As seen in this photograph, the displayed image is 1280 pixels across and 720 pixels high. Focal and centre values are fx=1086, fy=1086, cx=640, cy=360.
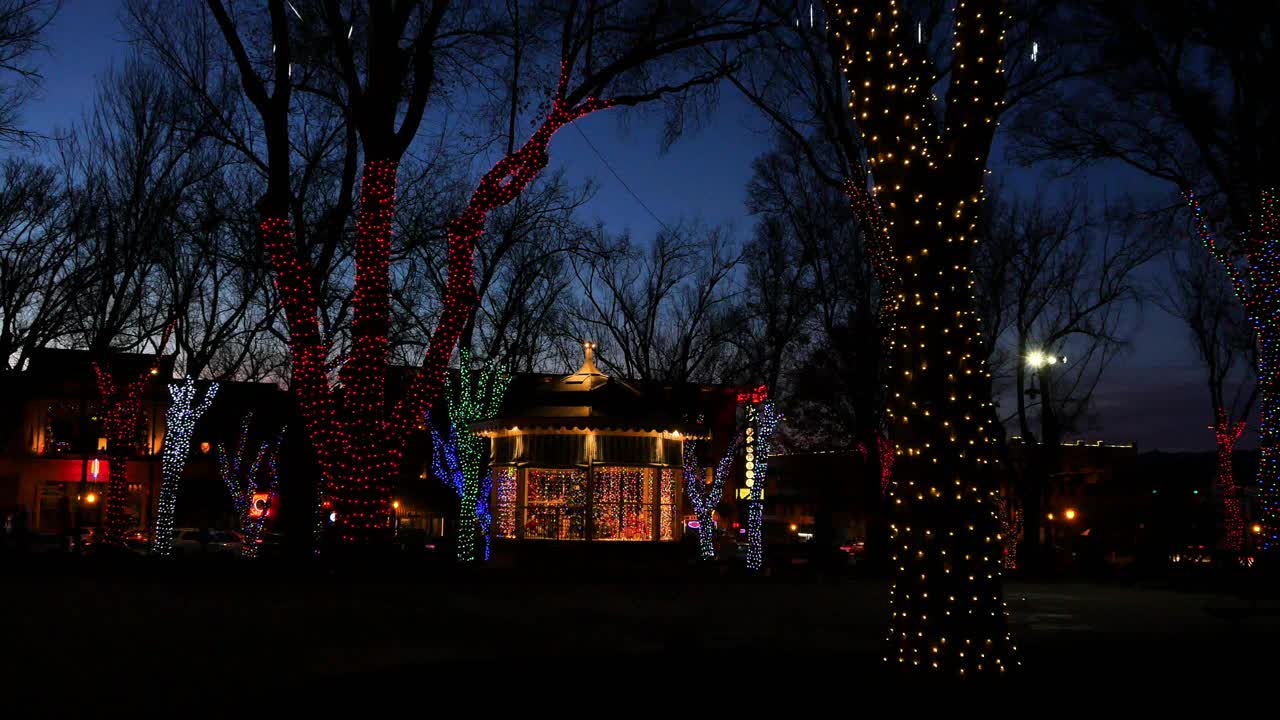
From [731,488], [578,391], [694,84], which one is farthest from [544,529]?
[731,488]

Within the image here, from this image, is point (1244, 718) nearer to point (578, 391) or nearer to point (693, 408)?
point (578, 391)

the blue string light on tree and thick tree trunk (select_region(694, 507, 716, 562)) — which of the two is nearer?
thick tree trunk (select_region(694, 507, 716, 562))

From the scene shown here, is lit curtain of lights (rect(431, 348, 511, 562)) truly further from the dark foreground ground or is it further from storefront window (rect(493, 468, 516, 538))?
the dark foreground ground

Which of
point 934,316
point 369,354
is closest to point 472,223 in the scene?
point 369,354

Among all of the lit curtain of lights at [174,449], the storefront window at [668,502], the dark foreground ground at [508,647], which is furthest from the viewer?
the lit curtain of lights at [174,449]

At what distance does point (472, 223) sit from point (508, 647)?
821 centimetres

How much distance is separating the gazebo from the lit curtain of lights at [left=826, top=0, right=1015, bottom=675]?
17.3 meters

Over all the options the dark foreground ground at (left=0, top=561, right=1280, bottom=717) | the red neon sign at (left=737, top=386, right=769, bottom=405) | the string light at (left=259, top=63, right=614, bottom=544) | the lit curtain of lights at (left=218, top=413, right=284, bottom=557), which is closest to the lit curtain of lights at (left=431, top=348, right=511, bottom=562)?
the lit curtain of lights at (left=218, top=413, right=284, bottom=557)

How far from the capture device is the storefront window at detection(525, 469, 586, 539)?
25578 millimetres

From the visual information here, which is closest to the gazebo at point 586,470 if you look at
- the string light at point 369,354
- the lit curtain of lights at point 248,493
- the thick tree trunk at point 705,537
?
the thick tree trunk at point 705,537

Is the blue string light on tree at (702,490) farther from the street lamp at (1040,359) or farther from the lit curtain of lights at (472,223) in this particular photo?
the lit curtain of lights at (472,223)

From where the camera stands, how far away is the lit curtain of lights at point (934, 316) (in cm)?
798

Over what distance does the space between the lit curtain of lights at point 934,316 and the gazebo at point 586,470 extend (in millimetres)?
17250

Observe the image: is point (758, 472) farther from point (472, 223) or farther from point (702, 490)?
point (472, 223)
